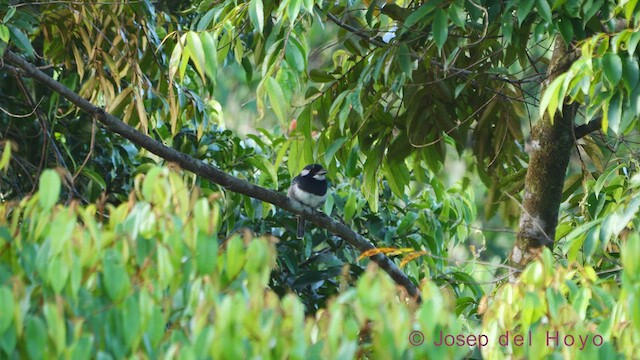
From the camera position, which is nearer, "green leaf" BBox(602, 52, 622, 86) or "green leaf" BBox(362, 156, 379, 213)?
"green leaf" BBox(602, 52, 622, 86)

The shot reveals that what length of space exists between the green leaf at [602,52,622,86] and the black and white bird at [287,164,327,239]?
263 centimetres

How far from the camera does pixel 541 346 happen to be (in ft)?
7.70

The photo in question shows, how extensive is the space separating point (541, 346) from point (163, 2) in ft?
13.4

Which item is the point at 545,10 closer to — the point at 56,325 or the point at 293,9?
the point at 293,9

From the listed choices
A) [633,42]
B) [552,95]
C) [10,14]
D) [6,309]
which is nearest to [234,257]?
[6,309]

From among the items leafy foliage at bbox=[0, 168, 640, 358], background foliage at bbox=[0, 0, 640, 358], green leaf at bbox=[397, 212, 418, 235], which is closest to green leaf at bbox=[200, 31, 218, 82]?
background foliage at bbox=[0, 0, 640, 358]

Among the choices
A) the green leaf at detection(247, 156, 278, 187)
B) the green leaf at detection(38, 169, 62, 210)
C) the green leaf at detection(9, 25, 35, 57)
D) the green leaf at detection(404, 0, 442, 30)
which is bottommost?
the green leaf at detection(38, 169, 62, 210)

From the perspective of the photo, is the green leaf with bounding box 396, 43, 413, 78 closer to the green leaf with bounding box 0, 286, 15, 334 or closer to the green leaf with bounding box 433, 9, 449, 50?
→ the green leaf with bounding box 433, 9, 449, 50

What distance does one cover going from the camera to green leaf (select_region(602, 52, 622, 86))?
3.22 metres

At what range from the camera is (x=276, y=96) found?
140 inches

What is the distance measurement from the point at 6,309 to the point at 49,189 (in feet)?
1.41

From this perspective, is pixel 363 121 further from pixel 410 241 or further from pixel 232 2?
pixel 410 241

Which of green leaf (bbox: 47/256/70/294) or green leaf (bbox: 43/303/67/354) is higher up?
green leaf (bbox: 47/256/70/294)

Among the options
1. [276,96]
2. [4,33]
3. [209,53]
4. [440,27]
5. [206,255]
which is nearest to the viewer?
[206,255]
